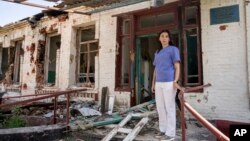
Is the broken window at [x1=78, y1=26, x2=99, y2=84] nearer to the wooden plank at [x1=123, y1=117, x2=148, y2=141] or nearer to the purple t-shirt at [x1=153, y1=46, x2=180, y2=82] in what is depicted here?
the wooden plank at [x1=123, y1=117, x2=148, y2=141]

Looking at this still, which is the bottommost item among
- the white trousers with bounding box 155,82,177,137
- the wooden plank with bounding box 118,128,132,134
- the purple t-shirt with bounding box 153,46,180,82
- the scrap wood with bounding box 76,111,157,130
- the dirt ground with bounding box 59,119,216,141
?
the dirt ground with bounding box 59,119,216,141

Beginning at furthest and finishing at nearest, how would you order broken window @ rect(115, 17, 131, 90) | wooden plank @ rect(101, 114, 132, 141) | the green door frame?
broken window @ rect(115, 17, 131, 90) < the green door frame < wooden plank @ rect(101, 114, 132, 141)

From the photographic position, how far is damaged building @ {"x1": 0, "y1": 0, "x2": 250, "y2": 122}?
246 inches

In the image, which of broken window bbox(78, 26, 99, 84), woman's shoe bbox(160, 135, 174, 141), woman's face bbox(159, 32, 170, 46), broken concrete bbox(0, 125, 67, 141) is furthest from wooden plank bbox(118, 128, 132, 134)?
broken window bbox(78, 26, 99, 84)

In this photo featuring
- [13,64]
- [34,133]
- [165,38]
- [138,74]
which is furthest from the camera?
[13,64]

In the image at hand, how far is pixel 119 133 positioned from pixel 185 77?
2370mm

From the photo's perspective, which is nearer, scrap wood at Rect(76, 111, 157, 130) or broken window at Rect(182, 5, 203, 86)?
scrap wood at Rect(76, 111, 157, 130)

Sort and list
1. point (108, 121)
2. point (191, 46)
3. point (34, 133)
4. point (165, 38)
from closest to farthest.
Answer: point (165, 38) < point (34, 133) < point (108, 121) < point (191, 46)

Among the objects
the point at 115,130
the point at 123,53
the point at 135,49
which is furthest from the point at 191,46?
the point at 115,130

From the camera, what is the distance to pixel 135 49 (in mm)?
8172

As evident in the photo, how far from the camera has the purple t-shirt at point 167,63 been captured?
4.63 meters

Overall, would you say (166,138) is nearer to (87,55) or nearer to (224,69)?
(224,69)

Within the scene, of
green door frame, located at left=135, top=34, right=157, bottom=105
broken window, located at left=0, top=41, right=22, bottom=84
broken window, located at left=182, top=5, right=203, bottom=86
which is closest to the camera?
broken window, located at left=182, top=5, right=203, bottom=86

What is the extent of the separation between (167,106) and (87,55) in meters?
5.89
